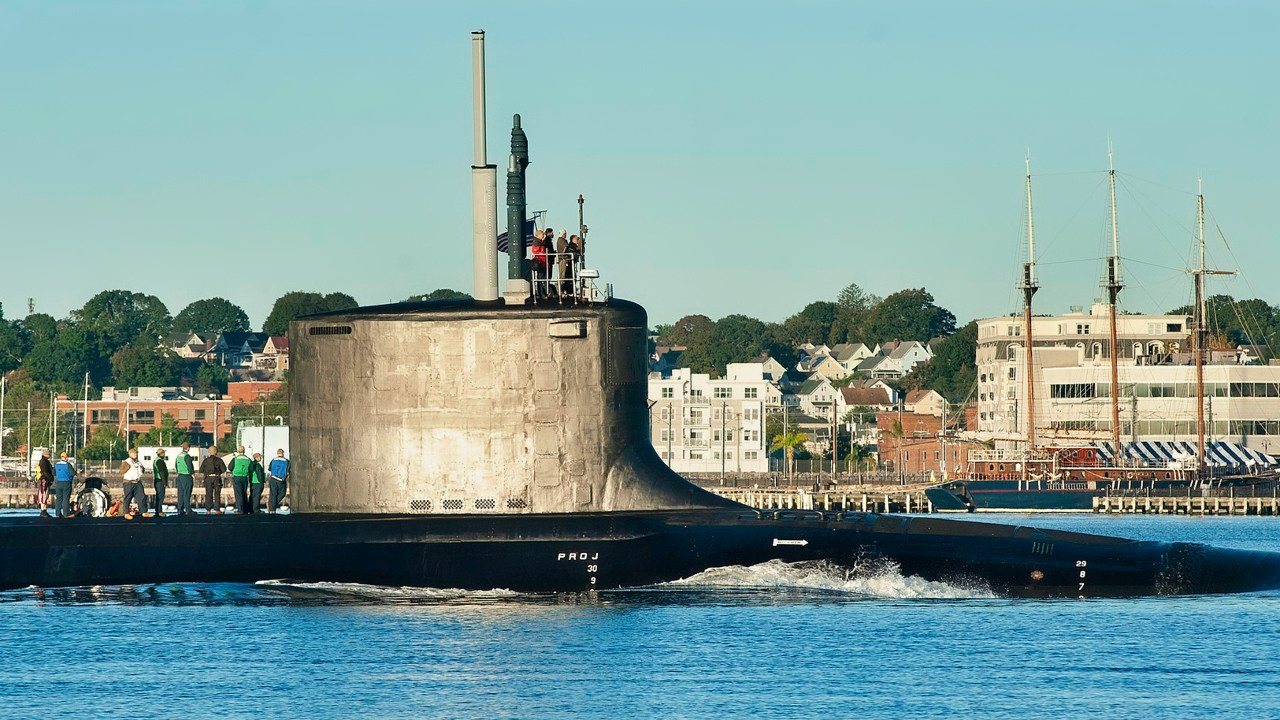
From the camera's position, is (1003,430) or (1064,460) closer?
(1064,460)

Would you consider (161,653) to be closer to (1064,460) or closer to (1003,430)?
(1064,460)

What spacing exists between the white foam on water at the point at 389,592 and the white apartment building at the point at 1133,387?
81106 millimetres

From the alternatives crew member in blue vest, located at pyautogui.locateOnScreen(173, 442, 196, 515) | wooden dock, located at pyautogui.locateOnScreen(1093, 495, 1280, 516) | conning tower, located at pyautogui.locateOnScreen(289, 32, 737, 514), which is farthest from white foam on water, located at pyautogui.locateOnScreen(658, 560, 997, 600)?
wooden dock, located at pyautogui.locateOnScreen(1093, 495, 1280, 516)

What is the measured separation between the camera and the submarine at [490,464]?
85.9 feet

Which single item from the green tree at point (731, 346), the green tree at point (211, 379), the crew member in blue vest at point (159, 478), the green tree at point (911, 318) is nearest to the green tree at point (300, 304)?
the green tree at point (211, 379)

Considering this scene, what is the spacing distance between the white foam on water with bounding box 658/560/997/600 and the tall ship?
2389 inches

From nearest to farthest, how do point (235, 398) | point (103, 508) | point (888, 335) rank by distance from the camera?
1. point (103, 508)
2. point (235, 398)
3. point (888, 335)

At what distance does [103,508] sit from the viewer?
A: 2995 centimetres

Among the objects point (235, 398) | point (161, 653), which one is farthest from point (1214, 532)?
point (235, 398)

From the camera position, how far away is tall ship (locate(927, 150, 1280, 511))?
9375cm

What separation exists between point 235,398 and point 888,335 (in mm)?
79539

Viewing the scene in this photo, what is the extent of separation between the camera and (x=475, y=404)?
2620 cm

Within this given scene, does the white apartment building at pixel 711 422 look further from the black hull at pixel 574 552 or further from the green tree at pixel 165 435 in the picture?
the black hull at pixel 574 552

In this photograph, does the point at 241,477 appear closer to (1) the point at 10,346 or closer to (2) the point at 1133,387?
(2) the point at 1133,387
